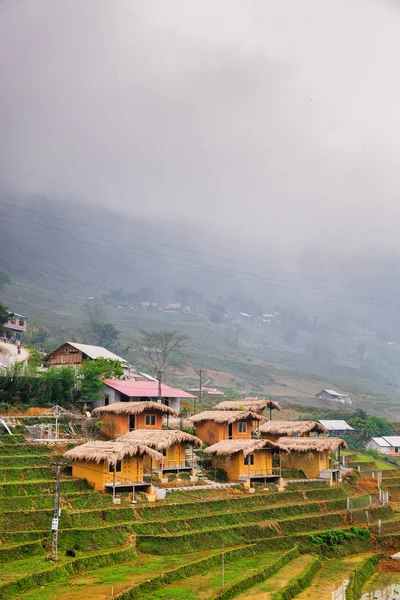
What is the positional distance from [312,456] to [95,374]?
52.8 feet

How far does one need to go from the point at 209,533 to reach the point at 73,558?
7427 mm

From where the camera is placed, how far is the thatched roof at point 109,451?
32750mm

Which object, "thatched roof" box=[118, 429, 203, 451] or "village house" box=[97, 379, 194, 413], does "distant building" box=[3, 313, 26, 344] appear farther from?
"thatched roof" box=[118, 429, 203, 451]

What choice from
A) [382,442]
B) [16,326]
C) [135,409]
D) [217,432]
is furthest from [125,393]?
[16,326]

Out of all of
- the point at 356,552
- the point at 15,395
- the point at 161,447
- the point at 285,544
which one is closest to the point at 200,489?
the point at 161,447

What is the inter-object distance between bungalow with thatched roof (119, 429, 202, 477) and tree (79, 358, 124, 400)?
814 centimetres

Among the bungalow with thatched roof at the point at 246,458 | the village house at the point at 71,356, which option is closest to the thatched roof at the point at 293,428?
the bungalow with thatched roof at the point at 246,458

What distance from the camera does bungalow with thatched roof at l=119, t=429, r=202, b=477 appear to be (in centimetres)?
3712

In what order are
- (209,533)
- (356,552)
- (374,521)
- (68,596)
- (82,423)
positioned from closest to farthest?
(68,596) < (209,533) < (356,552) < (374,521) < (82,423)

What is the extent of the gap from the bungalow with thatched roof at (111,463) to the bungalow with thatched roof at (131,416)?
7.13 m

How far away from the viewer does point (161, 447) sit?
3666cm

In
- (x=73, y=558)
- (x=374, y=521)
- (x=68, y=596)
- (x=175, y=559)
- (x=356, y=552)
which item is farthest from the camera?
(x=374, y=521)

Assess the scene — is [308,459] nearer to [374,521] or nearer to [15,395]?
[374,521]

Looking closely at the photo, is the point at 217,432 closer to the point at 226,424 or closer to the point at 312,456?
the point at 226,424
